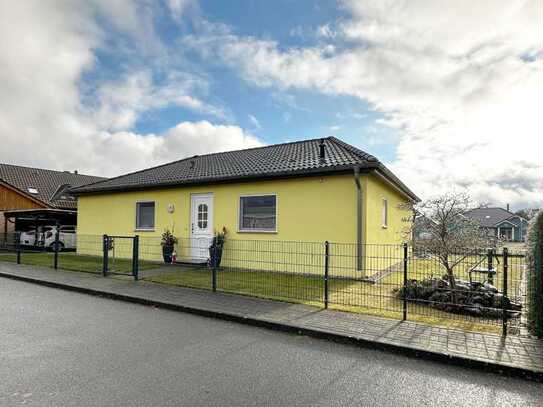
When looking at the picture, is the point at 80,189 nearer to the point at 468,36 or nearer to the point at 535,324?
the point at 468,36

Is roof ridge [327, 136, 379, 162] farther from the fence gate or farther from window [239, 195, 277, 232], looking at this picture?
the fence gate

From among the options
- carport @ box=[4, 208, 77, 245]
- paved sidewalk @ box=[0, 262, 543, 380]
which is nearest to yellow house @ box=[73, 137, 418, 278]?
paved sidewalk @ box=[0, 262, 543, 380]

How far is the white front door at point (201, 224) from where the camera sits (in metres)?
12.4

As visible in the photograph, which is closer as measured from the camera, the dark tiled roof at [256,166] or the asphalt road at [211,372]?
the asphalt road at [211,372]

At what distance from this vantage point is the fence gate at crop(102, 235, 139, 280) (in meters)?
9.48

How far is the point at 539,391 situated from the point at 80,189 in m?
17.5

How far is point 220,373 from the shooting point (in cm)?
376

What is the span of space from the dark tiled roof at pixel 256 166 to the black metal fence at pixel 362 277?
2190 mm

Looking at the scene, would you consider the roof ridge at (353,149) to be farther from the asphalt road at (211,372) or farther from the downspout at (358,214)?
the asphalt road at (211,372)

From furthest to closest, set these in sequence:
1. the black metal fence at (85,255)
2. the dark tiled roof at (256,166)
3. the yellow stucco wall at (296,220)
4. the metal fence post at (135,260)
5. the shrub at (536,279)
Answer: the black metal fence at (85,255) → the dark tiled roof at (256,166) → the yellow stucco wall at (296,220) → the metal fence post at (135,260) → the shrub at (536,279)

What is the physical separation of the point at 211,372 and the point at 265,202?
7967 millimetres

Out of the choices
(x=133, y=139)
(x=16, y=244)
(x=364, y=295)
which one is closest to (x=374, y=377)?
(x=364, y=295)

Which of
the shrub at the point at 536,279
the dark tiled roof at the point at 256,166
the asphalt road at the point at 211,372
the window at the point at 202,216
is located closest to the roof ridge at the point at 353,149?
the dark tiled roof at the point at 256,166

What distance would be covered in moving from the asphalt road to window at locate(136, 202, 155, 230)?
8.67m
